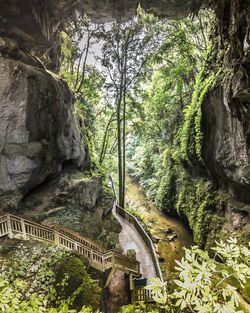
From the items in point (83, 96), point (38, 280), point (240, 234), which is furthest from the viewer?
point (83, 96)

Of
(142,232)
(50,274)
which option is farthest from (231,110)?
(50,274)

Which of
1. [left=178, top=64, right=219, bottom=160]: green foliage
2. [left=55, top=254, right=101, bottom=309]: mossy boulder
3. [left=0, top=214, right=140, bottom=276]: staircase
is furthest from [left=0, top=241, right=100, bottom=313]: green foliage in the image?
[left=178, top=64, right=219, bottom=160]: green foliage

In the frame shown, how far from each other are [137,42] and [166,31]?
6.91ft

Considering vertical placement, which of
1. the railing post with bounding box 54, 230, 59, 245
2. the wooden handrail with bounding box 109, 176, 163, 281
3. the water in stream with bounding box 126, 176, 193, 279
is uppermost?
the railing post with bounding box 54, 230, 59, 245

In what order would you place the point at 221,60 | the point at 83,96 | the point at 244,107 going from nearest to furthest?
the point at 244,107
the point at 221,60
the point at 83,96

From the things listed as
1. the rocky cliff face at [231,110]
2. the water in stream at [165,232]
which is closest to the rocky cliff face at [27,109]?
the water in stream at [165,232]

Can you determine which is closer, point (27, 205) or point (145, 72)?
point (27, 205)

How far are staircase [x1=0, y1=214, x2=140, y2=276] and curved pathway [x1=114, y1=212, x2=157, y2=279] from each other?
85cm

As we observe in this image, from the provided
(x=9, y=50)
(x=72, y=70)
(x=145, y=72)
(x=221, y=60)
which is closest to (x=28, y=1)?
(x=9, y=50)

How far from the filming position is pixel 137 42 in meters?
16.2

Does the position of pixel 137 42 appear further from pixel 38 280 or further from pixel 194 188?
pixel 38 280

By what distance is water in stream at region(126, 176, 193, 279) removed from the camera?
12807 mm

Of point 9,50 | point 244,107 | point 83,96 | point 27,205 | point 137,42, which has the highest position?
point 137,42

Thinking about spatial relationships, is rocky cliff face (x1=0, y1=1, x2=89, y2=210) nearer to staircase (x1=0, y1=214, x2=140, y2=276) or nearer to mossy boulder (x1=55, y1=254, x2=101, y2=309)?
staircase (x1=0, y1=214, x2=140, y2=276)
